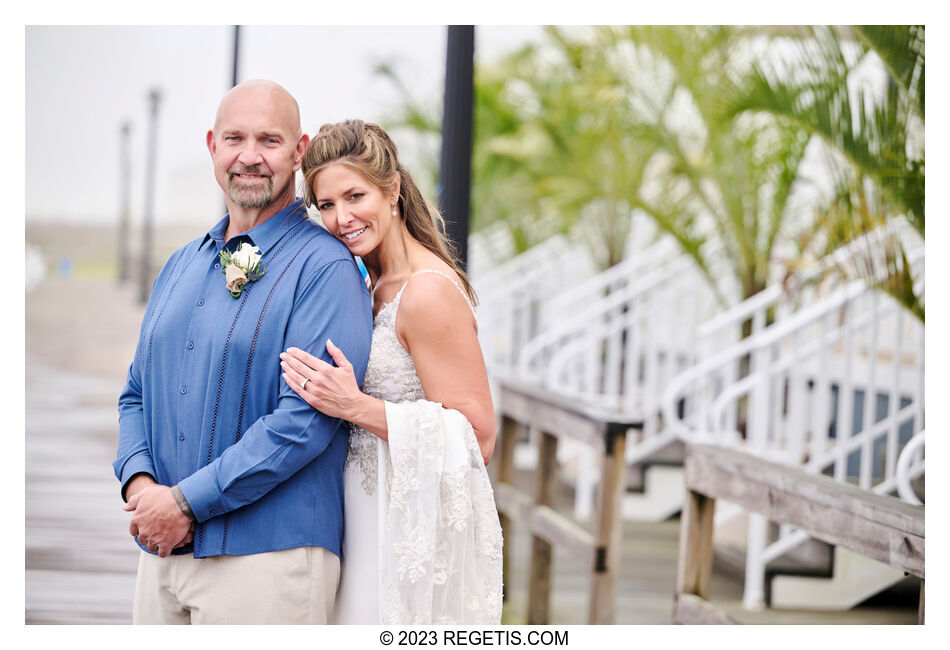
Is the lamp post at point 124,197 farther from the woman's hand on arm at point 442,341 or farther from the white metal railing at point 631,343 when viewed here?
the woman's hand on arm at point 442,341

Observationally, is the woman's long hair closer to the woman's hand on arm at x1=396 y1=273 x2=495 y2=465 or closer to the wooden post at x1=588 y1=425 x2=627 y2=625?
the woman's hand on arm at x1=396 y1=273 x2=495 y2=465

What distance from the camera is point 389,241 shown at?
2.34 metres

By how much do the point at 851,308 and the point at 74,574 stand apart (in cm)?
340

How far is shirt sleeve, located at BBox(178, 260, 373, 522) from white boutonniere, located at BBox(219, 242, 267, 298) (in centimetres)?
11

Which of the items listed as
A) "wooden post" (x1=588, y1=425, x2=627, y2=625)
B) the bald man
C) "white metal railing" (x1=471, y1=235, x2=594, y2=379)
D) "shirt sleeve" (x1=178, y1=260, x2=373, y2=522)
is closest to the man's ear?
the bald man

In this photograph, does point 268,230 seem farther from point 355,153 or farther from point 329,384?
point 329,384

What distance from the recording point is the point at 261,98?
223cm

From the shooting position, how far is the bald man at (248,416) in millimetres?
2146

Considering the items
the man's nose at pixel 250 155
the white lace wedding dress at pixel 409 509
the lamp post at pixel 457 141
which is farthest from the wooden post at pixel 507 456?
the man's nose at pixel 250 155

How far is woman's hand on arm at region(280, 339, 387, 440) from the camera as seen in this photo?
83.1 inches

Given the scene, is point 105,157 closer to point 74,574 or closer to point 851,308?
point 74,574

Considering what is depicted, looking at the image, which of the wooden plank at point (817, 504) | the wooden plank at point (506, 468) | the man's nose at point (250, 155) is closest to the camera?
the man's nose at point (250, 155)

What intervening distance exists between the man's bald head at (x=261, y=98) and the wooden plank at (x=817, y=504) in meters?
1.80
